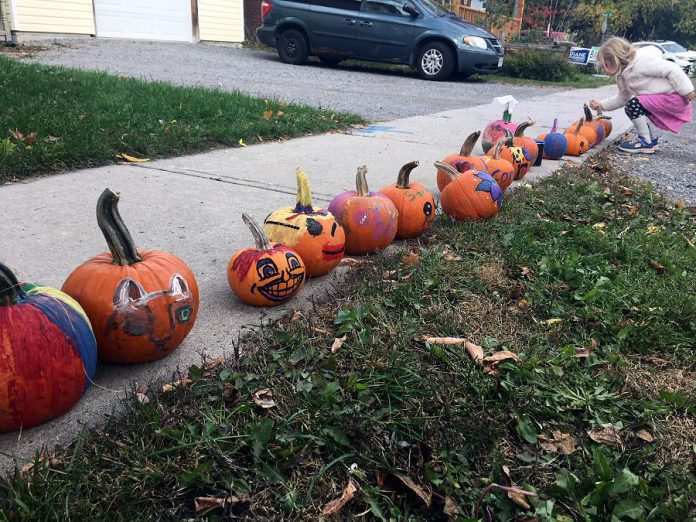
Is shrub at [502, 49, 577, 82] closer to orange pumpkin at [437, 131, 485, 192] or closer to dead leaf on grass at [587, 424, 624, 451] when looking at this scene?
orange pumpkin at [437, 131, 485, 192]

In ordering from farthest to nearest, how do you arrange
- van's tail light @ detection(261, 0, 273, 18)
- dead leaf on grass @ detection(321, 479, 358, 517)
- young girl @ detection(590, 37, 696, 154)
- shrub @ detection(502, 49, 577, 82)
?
shrub @ detection(502, 49, 577, 82), van's tail light @ detection(261, 0, 273, 18), young girl @ detection(590, 37, 696, 154), dead leaf on grass @ detection(321, 479, 358, 517)

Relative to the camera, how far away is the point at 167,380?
2.07m

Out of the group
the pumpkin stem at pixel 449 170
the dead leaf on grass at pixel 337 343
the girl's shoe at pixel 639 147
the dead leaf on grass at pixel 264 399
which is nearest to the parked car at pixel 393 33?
the girl's shoe at pixel 639 147

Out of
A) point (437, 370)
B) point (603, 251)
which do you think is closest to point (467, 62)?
point (603, 251)

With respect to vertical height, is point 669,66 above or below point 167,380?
above

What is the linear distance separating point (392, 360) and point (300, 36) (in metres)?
→ 13.9

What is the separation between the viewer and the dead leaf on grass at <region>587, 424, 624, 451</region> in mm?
1895

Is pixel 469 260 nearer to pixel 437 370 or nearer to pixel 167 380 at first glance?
pixel 437 370

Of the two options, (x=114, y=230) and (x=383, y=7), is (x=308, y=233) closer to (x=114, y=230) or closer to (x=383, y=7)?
(x=114, y=230)

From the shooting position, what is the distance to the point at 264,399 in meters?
1.97

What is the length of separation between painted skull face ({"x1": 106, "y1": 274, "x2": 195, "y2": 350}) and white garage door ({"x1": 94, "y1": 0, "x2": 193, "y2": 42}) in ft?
49.0

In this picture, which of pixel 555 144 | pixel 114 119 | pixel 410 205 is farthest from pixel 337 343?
pixel 555 144

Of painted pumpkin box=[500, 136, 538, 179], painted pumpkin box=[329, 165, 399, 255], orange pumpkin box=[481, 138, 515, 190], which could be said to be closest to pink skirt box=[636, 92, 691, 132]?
painted pumpkin box=[500, 136, 538, 179]

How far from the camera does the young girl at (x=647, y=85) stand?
23.5 feet
